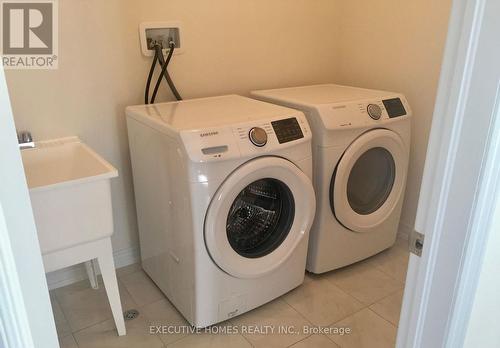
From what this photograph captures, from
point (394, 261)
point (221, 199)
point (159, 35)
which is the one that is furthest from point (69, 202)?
point (394, 261)

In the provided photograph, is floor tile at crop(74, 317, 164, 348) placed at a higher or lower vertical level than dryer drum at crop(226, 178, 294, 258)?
lower

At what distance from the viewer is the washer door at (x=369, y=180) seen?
190 cm

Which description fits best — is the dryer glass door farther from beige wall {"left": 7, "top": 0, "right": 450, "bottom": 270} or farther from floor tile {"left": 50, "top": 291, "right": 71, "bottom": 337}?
floor tile {"left": 50, "top": 291, "right": 71, "bottom": 337}

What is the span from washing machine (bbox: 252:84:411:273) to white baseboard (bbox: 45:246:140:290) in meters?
0.90

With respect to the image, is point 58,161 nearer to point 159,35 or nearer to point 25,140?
point 25,140

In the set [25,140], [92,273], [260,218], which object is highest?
[25,140]

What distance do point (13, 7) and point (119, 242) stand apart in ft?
3.71

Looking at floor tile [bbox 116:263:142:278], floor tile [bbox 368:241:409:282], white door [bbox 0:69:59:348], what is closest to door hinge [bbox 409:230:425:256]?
white door [bbox 0:69:59:348]

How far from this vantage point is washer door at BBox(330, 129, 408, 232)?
6.23ft

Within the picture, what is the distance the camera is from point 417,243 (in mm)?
839

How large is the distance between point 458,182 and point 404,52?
171 centimetres

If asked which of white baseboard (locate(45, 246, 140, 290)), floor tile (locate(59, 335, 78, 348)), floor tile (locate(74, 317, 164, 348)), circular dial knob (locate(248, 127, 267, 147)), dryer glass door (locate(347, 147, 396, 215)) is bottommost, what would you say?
floor tile (locate(59, 335, 78, 348))

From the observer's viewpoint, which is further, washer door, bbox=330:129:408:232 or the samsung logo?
washer door, bbox=330:129:408:232
